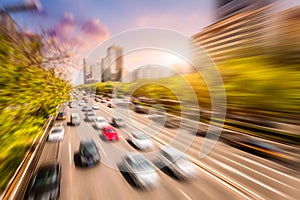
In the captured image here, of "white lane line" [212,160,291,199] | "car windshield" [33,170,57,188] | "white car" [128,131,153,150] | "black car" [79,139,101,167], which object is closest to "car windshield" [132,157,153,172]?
"black car" [79,139,101,167]

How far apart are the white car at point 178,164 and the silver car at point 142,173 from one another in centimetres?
150

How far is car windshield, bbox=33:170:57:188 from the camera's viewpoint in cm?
681

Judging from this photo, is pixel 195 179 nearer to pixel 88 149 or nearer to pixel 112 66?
pixel 88 149

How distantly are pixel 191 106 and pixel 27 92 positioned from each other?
22017 millimetres

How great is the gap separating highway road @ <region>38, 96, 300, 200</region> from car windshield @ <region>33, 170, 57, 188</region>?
52.2 inches

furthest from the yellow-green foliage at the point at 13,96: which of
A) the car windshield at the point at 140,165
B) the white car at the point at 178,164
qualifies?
the white car at the point at 178,164

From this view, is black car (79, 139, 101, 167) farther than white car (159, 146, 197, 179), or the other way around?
black car (79, 139, 101, 167)

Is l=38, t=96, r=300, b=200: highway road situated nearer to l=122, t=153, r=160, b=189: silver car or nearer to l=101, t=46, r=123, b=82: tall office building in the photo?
l=122, t=153, r=160, b=189: silver car

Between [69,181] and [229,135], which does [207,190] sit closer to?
[69,181]

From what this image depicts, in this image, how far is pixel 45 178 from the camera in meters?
7.14

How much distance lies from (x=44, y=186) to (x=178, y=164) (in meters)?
7.76

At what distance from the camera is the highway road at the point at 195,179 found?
7.95 meters

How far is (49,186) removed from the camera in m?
6.86

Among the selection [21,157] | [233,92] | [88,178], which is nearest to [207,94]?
[233,92]
